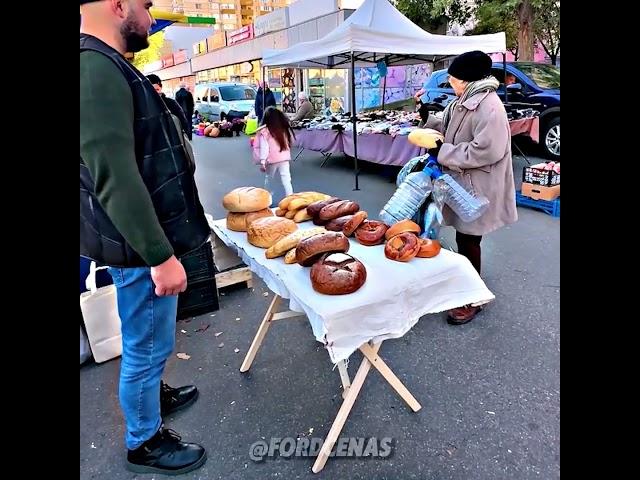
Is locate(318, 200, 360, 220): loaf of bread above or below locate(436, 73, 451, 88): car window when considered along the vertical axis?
below

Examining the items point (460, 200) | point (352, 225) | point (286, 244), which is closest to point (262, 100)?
point (460, 200)

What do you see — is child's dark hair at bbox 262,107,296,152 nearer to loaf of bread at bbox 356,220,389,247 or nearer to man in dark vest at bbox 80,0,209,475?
loaf of bread at bbox 356,220,389,247

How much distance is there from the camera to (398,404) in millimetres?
2234

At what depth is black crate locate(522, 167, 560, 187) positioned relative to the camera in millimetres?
5293

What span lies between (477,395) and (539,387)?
0.36 meters

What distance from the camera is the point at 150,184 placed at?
1437 millimetres

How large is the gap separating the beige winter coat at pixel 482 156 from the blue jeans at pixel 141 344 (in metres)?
1.98

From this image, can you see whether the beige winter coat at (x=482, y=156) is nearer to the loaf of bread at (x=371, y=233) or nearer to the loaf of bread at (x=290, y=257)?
the loaf of bread at (x=371, y=233)

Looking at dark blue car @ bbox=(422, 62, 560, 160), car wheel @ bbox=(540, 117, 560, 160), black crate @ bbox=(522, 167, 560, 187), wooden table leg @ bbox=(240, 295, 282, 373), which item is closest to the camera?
wooden table leg @ bbox=(240, 295, 282, 373)

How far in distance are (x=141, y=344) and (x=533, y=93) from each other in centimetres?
910

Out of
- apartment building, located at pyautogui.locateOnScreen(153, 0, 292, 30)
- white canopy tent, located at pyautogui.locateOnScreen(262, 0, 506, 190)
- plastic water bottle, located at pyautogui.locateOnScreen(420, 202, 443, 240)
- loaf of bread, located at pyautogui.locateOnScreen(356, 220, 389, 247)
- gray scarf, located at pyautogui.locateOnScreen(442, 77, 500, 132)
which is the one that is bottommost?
plastic water bottle, located at pyautogui.locateOnScreen(420, 202, 443, 240)

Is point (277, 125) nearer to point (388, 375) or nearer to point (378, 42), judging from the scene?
point (378, 42)

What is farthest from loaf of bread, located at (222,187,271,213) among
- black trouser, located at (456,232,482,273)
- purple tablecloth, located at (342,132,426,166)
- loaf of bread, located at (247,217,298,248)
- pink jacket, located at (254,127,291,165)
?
purple tablecloth, located at (342,132,426,166)
